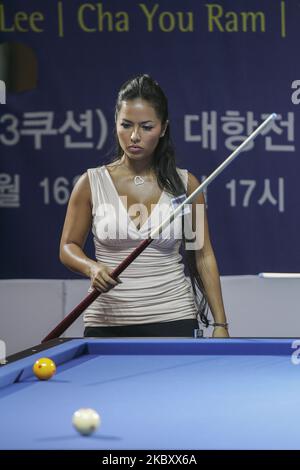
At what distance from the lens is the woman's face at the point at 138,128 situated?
9.09 feet

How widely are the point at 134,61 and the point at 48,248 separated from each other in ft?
2.99

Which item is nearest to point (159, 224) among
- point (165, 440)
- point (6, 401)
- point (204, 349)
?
point (204, 349)

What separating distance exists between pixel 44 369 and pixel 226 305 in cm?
200

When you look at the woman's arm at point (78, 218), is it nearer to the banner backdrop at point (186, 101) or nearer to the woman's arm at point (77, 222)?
the woman's arm at point (77, 222)

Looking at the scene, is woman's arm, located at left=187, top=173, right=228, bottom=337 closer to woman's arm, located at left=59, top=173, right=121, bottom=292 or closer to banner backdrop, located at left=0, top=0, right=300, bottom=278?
woman's arm, located at left=59, top=173, right=121, bottom=292

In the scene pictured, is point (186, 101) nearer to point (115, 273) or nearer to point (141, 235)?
point (141, 235)

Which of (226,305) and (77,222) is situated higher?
(77,222)

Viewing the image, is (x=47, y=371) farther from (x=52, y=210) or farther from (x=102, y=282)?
(x=52, y=210)

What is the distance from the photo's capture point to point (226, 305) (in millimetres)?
3785

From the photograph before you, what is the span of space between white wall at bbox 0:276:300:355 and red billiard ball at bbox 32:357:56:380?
74.2 inches

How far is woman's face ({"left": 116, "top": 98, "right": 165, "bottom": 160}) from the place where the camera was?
2771mm

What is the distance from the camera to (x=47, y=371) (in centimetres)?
187

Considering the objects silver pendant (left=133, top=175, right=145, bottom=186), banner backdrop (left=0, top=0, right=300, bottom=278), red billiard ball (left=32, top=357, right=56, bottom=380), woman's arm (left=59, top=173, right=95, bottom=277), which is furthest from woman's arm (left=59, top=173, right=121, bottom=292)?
banner backdrop (left=0, top=0, right=300, bottom=278)
